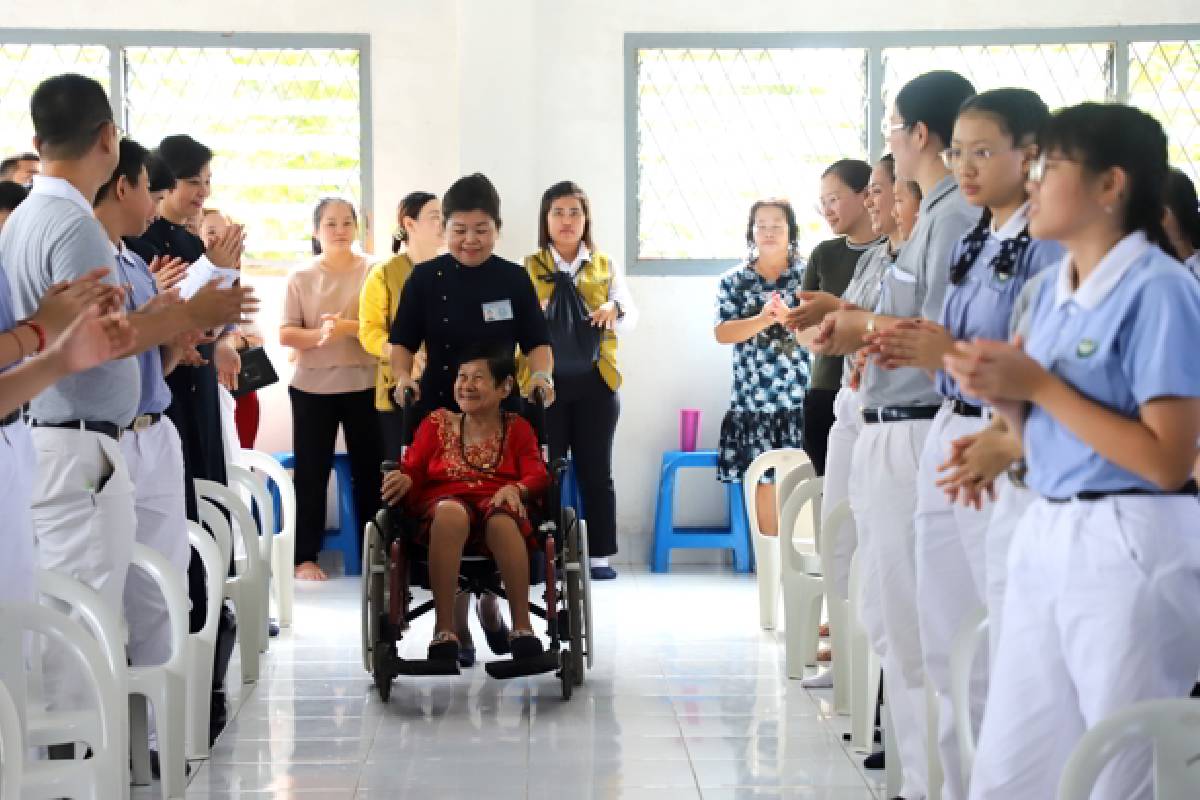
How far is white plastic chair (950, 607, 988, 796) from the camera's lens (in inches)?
104

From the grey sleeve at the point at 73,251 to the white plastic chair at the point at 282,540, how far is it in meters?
2.37

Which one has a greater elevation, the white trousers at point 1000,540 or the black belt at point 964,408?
the black belt at point 964,408

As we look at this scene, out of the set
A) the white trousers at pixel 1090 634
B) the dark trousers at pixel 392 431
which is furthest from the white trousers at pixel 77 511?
the dark trousers at pixel 392 431

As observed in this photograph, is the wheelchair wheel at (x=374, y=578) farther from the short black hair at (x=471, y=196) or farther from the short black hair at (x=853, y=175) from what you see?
the short black hair at (x=853, y=175)

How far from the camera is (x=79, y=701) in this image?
3396 mm

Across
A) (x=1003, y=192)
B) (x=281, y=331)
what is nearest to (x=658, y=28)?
(x=281, y=331)

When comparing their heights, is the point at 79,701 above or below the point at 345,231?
below

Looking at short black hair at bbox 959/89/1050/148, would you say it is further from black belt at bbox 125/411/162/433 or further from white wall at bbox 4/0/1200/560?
white wall at bbox 4/0/1200/560

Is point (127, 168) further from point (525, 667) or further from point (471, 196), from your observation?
point (525, 667)

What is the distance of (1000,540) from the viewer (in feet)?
8.61

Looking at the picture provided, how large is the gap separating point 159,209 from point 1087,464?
3357 millimetres

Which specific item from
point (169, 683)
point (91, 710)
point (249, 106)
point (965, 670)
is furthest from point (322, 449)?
point (965, 670)

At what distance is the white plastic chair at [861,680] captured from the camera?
4086 mm

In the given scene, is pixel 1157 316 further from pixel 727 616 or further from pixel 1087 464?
pixel 727 616
